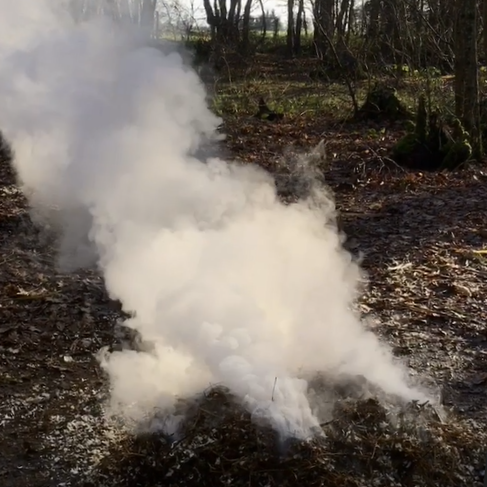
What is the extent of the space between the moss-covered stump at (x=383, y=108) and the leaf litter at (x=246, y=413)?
6.97 metres

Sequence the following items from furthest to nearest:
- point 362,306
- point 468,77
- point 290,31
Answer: point 290,31, point 468,77, point 362,306

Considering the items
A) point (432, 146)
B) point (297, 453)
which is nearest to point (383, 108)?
point (432, 146)

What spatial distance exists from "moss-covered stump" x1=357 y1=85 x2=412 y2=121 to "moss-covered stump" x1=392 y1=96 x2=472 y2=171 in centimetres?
364

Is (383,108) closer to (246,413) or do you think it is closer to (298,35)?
(246,413)

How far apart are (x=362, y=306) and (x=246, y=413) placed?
7.73 ft

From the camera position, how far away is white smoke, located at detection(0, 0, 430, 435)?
381 centimetres

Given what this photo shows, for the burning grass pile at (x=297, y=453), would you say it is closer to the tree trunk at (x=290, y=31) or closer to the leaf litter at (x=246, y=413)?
the leaf litter at (x=246, y=413)

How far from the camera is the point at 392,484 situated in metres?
3.17

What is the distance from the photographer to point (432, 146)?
1059 cm

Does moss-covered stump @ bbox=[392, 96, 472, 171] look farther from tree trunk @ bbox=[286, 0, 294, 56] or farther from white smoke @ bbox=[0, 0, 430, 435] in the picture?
tree trunk @ bbox=[286, 0, 294, 56]

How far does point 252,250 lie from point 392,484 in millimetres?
1977

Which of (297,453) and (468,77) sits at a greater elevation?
(468,77)

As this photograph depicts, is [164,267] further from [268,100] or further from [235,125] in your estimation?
[268,100]

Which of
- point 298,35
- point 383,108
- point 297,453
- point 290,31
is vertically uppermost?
point 290,31
